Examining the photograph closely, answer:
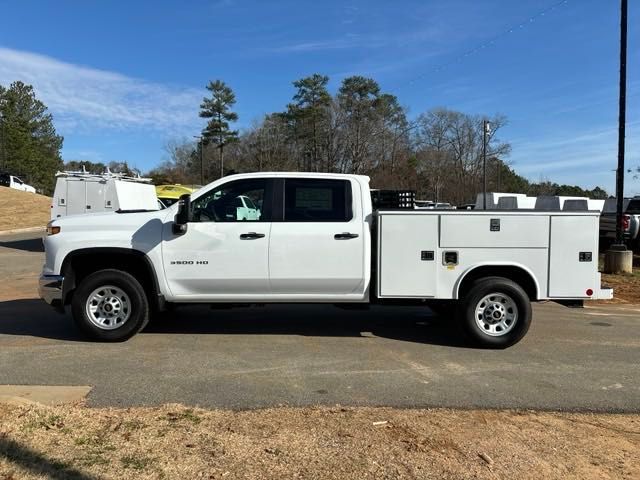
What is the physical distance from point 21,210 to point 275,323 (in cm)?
3247

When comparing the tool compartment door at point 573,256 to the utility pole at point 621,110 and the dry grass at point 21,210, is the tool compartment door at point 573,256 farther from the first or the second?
the dry grass at point 21,210

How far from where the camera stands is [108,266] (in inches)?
273

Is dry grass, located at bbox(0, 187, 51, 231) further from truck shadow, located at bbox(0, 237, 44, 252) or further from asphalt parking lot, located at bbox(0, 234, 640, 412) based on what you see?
asphalt parking lot, located at bbox(0, 234, 640, 412)

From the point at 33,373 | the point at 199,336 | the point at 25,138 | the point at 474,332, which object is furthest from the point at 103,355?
the point at 25,138

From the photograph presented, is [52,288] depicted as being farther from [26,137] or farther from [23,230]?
[26,137]

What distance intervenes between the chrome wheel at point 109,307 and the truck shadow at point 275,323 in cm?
44

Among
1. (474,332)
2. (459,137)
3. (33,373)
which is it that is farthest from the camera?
(459,137)

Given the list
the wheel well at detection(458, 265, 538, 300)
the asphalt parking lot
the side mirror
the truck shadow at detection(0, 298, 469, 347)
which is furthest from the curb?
the wheel well at detection(458, 265, 538, 300)

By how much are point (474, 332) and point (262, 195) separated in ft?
9.67

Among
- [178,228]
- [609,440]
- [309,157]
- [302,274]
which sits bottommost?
[609,440]

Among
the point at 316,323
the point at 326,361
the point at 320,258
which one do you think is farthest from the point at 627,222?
the point at 326,361

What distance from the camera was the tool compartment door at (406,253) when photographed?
6664 mm

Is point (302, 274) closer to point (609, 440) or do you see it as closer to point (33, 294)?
point (609, 440)

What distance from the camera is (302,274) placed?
6723mm
